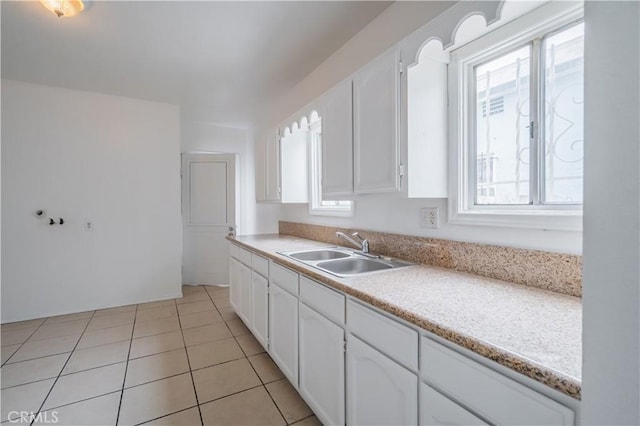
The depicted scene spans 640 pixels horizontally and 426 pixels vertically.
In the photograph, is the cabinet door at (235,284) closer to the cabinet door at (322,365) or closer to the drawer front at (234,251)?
the drawer front at (234,251)

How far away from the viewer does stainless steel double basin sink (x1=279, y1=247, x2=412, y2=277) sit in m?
1.78

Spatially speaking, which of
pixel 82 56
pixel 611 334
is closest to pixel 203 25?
pixel 82 56

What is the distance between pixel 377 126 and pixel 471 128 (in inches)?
19.2

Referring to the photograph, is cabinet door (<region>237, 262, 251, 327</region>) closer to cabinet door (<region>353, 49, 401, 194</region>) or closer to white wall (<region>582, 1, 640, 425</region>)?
cabinet door (<region>353, 49, 401, 194</region>)

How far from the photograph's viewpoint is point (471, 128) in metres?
1.53

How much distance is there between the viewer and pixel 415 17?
1690mm

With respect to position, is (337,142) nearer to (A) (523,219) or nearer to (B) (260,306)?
(A) (523,219)

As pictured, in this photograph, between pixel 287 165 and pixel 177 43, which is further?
pixel 287 165

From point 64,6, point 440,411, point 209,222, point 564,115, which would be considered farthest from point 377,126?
point 209,222

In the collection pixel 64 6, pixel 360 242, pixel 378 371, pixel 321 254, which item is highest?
pixel 64 6

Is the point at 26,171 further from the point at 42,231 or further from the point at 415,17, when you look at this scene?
the point at 415,17

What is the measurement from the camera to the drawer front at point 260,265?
2.15 meters

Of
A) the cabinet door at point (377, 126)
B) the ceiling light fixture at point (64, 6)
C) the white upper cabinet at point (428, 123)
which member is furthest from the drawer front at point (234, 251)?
the ceiling light fixture at point (64, 6)

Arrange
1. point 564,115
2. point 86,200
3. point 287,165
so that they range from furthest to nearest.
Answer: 1. point 86,200
2. point 287,165
3. point 564,115
